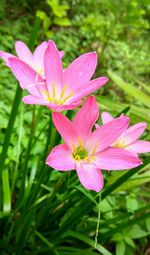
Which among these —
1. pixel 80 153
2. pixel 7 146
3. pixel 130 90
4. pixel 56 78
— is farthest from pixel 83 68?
pixel 130 90

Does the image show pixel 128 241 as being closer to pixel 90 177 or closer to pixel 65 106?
pixel 90 177

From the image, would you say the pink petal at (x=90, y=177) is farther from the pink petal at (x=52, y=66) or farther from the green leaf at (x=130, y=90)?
the green leaf at (x=130, y=90)

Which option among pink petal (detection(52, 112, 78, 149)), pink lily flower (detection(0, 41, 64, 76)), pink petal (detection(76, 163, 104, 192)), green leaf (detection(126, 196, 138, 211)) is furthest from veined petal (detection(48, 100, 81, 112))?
green leaf (detection(126, 196, 138, 211))

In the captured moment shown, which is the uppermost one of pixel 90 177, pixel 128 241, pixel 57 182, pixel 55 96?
pixel 55 96

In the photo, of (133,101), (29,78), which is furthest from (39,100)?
(133,101)

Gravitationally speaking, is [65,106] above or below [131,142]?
above
